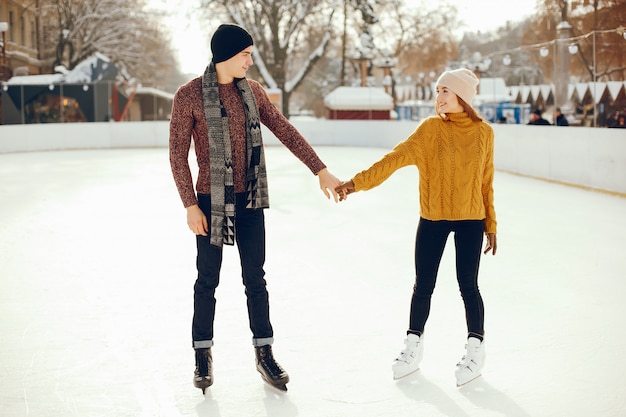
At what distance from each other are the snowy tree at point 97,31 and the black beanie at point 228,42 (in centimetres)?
3442

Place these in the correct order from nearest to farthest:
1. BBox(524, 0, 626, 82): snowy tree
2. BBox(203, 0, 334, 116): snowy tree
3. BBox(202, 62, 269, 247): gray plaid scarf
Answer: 1. BBox(202, 62, 269, 247): gray plaid scarf
2. BBox(524, 0, 626, 82): snowy tree
3. BBox(203, 0, 334, 116): snowy tree

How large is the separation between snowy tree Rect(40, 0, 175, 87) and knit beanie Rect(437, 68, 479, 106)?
34624 mm

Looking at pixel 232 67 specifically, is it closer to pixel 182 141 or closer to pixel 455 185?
pixel 182 141

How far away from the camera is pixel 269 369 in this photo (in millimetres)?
3600

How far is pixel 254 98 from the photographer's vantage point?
3490 millimetres

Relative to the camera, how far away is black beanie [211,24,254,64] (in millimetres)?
3389

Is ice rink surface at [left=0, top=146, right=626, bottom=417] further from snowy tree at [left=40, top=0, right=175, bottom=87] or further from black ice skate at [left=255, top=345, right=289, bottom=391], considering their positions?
snowy tree at [left=40, top=0, right=175, bottom=87]

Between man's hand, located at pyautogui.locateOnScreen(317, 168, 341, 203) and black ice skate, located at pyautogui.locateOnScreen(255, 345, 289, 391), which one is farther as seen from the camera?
man's hand, located at pyautogui.locateOnScreen(317, 168, 341, 203)

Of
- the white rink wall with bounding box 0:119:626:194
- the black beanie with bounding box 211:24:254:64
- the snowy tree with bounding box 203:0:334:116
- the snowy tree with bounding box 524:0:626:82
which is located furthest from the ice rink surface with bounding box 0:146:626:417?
the snowy tree with bounding box 203:0:334:116

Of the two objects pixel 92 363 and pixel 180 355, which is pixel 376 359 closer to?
pixel 180 355

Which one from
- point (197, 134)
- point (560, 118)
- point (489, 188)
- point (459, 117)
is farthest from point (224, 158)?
point (560, 118)

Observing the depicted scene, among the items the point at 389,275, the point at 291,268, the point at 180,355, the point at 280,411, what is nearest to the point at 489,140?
the point at 280,411

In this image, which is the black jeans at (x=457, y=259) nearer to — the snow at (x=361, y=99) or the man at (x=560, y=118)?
the man at (x=560, y=118)

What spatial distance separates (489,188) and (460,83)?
0.47 metres
